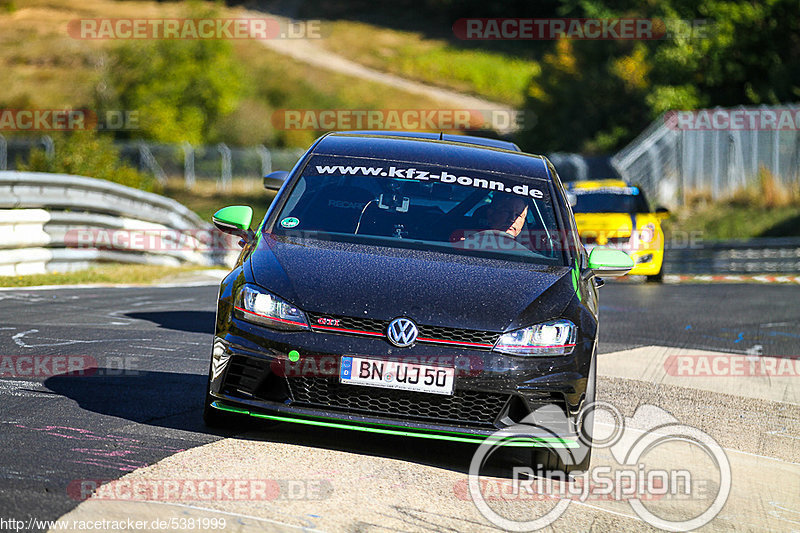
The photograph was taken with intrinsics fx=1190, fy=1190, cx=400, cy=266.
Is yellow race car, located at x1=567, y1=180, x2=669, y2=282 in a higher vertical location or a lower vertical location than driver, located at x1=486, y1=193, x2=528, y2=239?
lower

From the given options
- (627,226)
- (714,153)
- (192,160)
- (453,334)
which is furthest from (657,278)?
(192,160)

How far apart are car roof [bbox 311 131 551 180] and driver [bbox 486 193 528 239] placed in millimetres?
290

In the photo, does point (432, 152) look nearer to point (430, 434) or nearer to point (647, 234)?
point (430, 434)

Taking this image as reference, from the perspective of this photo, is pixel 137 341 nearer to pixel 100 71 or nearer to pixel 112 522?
pixel 112 522

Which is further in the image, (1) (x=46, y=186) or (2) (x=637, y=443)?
(1) (x=46, y=186)

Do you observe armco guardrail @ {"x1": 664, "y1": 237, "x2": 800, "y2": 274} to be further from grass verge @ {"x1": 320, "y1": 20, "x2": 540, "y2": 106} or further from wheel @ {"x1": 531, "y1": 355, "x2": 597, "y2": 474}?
grass verge @ {"x1": 320, "y1": 20, "x2": 540, "y2": 106}

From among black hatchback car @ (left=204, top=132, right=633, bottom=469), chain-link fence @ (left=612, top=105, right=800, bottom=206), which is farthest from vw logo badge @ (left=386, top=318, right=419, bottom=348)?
chain-link fence @ (left=612, top=105, right=800, bottom=206)

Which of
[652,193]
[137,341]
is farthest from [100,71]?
[137,341]

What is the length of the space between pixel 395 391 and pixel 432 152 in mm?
2122

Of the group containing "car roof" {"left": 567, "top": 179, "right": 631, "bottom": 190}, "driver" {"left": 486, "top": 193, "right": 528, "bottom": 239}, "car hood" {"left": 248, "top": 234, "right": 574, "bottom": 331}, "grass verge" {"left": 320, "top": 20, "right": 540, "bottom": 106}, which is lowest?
"car roof" {"left": 567, "top": 179, "right": 631, "bottom": 190}

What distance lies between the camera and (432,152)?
7.10 m

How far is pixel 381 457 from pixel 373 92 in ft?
219

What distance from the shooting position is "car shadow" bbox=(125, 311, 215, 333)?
9885 mm

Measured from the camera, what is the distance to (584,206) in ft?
63.6
